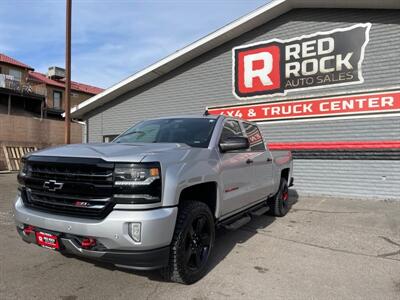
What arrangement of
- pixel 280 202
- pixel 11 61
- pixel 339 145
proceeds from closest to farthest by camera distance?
pixel 280 202, pixel 339 145, pixel 11 61

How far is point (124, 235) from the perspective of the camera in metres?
3.38

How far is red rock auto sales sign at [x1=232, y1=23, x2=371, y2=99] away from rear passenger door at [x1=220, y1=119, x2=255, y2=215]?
6551 mm

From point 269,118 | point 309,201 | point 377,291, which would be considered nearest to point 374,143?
point 309,201

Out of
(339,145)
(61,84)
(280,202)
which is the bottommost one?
(280,202)

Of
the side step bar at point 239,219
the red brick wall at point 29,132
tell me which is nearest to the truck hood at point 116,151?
the side step bar at point 239,219

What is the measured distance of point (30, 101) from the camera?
3803 centimetres

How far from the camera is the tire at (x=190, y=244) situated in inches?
149

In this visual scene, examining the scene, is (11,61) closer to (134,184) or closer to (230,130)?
(230,130)

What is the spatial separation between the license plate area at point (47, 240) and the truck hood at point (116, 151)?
802 mm

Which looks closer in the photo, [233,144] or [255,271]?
[255,271]

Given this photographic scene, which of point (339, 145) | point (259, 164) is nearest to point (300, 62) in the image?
point (339, 145)

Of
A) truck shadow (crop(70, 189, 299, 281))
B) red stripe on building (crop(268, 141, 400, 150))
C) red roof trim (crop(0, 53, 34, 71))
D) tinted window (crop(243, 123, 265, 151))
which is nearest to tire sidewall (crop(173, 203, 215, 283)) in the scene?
truck shadow (crop(70, 189, 299, 281))

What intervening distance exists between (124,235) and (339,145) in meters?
8.98

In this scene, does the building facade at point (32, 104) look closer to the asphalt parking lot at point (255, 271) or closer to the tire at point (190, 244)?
the asphalt parking lot at point (255, 271)
